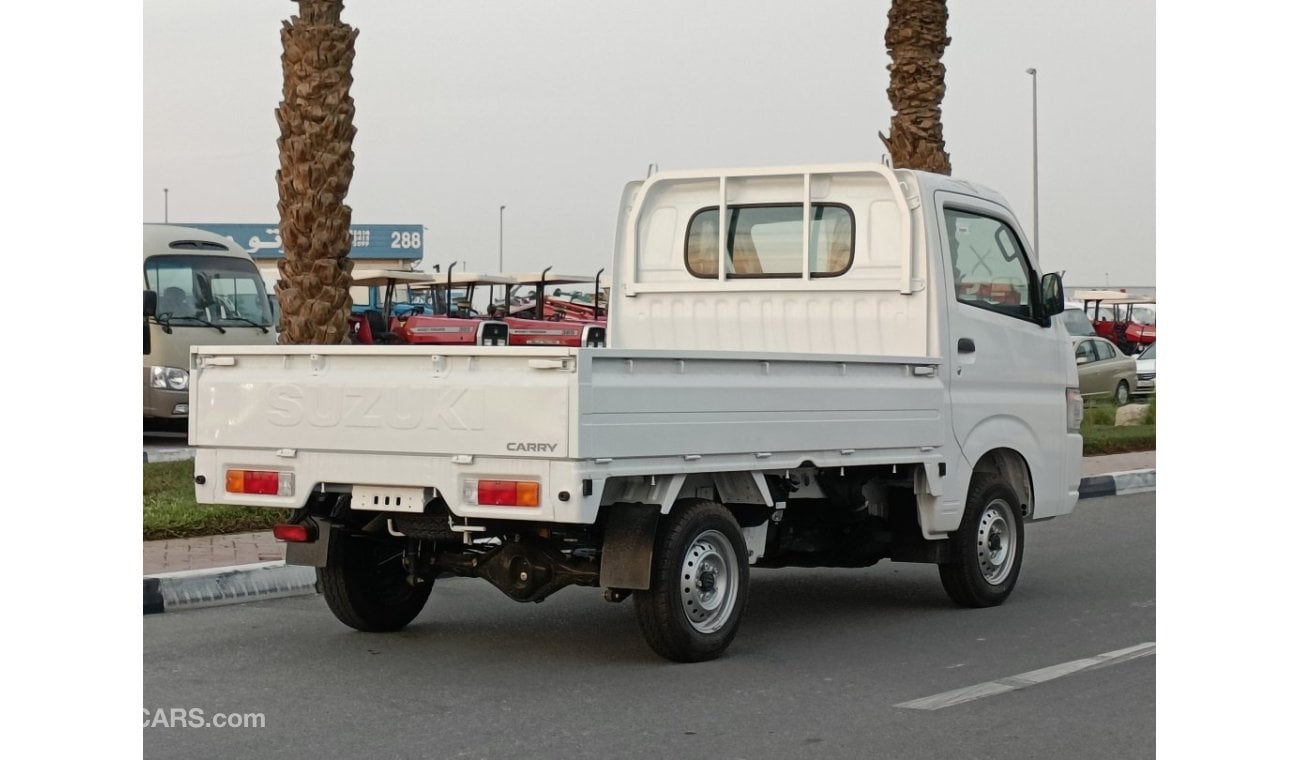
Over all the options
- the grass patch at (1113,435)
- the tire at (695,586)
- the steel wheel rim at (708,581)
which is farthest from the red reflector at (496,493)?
the grass patch at (1113,435)

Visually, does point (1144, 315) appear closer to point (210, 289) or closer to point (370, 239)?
point (210, 289)

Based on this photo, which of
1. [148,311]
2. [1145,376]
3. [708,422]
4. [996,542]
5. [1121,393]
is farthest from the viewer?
[1145,376]

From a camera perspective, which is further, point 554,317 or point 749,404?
point 554,317

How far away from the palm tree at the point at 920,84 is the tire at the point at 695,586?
34.5ft

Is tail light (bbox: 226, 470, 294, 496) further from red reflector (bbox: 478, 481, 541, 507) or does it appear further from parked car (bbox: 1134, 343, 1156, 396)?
parked car (bbox: 1134, 343, 1156, 396)

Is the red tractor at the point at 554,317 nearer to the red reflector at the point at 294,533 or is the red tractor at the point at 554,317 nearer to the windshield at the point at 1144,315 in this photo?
the red reflector at the point at 294,533

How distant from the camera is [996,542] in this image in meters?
9.41

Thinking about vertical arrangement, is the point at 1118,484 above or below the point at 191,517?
below

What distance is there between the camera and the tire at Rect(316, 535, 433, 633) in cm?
811

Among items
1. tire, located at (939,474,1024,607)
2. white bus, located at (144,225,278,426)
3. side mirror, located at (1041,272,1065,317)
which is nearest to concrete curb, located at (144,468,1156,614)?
tire, located at (939,474,1024,607)

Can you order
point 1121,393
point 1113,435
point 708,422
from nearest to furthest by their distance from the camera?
point 708,422 < point 1113,435 < point 1121,393

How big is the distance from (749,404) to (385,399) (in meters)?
1.68

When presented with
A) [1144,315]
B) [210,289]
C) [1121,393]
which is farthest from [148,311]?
[1144,315]

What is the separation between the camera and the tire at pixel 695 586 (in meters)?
7.21
